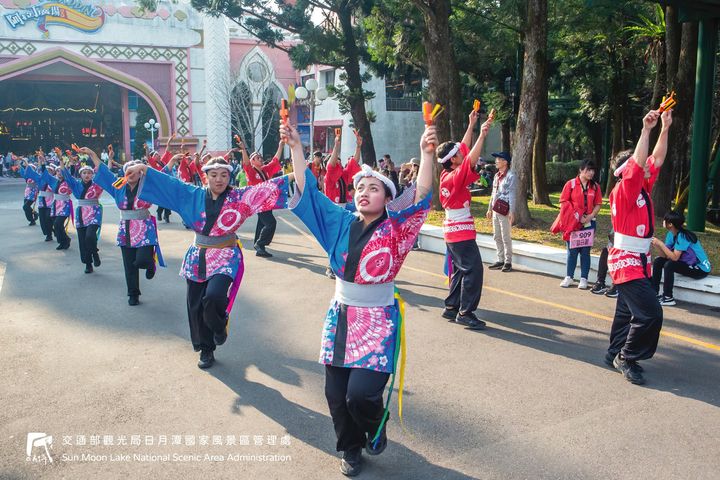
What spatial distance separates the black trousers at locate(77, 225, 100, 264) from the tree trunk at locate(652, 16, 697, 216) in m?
10.7

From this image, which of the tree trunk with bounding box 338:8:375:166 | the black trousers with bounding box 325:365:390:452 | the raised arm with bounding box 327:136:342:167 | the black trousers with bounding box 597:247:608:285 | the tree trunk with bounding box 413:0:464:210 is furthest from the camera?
the tree trunk with bounding box 338:8:375:166

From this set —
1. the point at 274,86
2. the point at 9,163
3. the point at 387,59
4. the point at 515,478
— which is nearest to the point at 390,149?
the point at 274,86

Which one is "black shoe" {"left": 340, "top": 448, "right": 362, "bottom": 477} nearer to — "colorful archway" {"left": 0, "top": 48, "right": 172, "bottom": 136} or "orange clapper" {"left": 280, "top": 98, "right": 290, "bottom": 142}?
"orange clapper" {"left": 280, "top": 98, "right": 290, "bottom": 142}

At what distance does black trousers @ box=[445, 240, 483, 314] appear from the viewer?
680cm

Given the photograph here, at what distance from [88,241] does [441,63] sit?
8602 mm

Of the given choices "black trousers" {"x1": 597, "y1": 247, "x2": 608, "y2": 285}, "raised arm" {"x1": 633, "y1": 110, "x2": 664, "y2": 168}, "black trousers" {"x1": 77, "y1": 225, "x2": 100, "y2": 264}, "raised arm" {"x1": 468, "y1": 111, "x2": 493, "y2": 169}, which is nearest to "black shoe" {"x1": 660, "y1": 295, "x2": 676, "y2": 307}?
"black trousers" {"x1": 597, "y1": 247, "x2": 608, "y2": 285}

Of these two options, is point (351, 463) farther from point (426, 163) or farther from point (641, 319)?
point (641, 319)

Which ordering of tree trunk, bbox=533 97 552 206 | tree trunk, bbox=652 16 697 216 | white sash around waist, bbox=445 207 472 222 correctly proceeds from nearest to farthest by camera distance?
white sash around waist, bbox=445 207 472 222, tree trunk, bbox=652 16 697 216, tree trunk, bbox=533 97 552 206

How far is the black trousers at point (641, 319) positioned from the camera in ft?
16.5

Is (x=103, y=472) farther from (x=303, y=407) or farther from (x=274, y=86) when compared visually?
(x=274, y=86)

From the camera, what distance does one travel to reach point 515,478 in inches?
146

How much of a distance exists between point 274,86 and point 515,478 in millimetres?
38354

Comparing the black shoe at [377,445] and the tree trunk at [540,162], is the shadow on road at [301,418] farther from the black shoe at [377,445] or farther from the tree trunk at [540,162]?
the tree trunk at [540,162]

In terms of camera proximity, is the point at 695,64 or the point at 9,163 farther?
the point at 9,163
